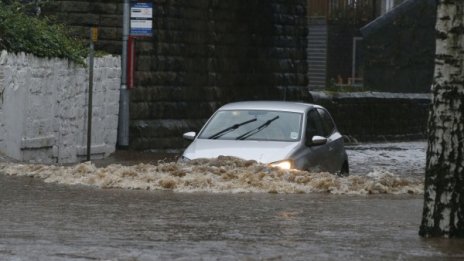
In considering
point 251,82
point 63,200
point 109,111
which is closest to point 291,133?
point 63,200

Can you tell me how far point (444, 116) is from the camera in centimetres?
1160

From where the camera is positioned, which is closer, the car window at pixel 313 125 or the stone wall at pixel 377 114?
the car window at pixel 313 125

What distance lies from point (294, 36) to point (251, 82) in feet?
8.08

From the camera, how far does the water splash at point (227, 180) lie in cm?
1694

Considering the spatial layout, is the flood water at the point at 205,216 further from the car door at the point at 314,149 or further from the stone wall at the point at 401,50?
the stone wall at the point at 401,50

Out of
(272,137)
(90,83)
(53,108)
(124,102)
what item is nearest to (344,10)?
(124,102)

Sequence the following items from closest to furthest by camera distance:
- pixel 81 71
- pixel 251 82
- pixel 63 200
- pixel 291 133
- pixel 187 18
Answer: pixel 63 200
pixel 291 133
pixel 81 71
pixel 187 18
pixel 251 82

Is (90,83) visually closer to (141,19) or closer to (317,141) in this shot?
(141,19)

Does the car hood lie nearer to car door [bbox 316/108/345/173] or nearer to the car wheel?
car door [bbox 316/108/345/173]

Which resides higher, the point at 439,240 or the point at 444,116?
the point at 444,116

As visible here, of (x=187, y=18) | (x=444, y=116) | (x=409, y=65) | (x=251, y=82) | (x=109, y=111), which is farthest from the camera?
(x=409, y=65)

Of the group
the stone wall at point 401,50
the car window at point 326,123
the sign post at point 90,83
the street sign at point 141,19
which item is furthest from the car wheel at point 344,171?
the stone wall at point 401,50

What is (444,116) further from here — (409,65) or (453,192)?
(409,65)

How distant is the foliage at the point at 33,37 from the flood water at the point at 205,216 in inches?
151
